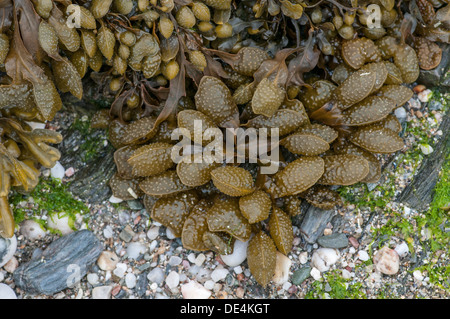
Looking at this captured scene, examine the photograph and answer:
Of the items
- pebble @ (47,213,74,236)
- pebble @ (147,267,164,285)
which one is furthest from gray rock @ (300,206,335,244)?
pebble @ (47,213,74,236)

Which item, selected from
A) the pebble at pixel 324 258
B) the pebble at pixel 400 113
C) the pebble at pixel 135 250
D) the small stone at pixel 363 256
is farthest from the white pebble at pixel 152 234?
the pebble at pixel 400 113

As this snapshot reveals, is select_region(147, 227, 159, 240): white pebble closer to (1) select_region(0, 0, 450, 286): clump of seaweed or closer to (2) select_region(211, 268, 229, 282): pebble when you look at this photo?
(1) select_region(0, 0, 450, 286): clump of seaweed

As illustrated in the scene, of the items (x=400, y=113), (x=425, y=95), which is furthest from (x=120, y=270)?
(x=425, y=95)

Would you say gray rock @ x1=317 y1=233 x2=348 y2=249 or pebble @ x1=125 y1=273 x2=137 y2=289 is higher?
gray rock @ x1=317 y1=233 x2=348 y2=249

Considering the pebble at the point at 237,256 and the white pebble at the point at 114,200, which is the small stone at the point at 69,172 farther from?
the pebble at the point at 237,256

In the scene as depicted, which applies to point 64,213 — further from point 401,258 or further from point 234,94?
point 401,258

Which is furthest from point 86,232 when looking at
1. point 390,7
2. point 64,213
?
point 390,7

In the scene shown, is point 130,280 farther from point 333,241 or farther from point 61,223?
point 333,241
